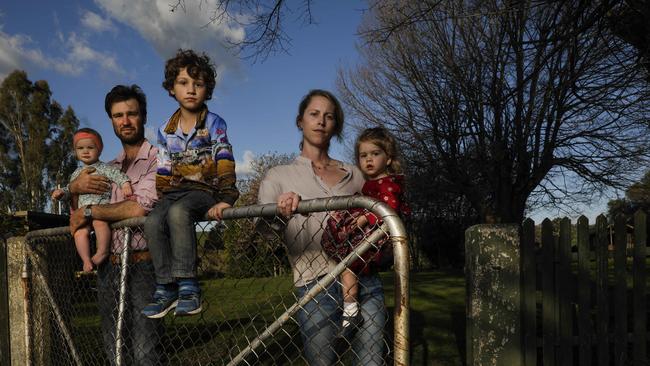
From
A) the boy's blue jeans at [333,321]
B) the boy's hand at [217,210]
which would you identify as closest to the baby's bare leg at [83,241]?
the boy's hand at [217,210]

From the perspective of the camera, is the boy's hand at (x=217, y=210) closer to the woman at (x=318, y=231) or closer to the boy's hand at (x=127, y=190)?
the woman at (x=318, y=231)

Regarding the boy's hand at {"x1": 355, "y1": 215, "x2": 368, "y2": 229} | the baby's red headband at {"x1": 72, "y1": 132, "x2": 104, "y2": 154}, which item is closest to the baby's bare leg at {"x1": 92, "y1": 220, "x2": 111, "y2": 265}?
the baby's red headband at {"x1": 72, "y1": 132, "x2": 104, "y2": 154}

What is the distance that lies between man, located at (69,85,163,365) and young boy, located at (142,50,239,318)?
262mm

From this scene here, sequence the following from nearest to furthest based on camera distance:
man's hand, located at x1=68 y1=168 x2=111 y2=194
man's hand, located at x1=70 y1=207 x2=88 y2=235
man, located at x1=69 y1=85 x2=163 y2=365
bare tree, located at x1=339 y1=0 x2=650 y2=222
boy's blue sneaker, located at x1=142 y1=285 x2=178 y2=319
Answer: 1. boy's blue sneaker, located at x1=142 y1=285 x2=178 y2=319
2. man, located at x1=69 y1=85 x2=163 y2=365
3. man's hand, located at x1=70 y1=207 x2=88 y2=235
4. man's hand, located at x1=68 y1=168 x2=111 y2=194
5. bare tree, located at x1=339 y1=0 x2=650 y2=222

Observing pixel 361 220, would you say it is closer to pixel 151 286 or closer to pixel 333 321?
pixel 333 321

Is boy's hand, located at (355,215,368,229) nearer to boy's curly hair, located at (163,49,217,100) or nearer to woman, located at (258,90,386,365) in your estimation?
woman, located at (258,90,386,365)

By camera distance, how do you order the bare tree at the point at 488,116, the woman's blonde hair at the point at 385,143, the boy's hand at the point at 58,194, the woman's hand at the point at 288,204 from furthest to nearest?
the bare tree at the point at 488,116 → the boy's hand at the point at 58,194 → the woman's blonde hair at the point at 385,143 → the woman's hand at the point at 288,204

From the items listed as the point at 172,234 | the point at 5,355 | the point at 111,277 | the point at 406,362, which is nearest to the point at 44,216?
the point at 5,355

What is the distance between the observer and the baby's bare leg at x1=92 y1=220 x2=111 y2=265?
2879mm

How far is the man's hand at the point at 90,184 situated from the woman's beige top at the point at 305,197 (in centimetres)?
123

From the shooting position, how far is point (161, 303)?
2514 mm

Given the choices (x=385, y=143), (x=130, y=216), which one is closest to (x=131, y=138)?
(x=130, y=216)

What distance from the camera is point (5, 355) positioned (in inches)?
154

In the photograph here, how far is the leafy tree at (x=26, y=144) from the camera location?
31.9 metres
